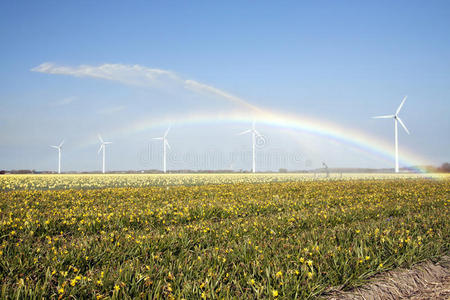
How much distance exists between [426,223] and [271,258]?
19.9 feet

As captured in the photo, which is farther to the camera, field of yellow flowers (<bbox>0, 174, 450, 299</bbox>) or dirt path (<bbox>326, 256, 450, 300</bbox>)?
dirt path (<bbox>326, 256, 450, 300</bbox>)

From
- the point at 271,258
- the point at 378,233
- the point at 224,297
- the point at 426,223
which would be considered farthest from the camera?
the point at 426,223

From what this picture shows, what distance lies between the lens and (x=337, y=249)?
6023 mm

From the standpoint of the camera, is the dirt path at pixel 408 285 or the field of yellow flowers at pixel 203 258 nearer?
the field of yellow flowers at pixel 203 258

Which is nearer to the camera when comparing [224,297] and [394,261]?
[224,297]

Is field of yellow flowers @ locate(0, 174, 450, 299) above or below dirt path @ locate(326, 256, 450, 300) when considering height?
above

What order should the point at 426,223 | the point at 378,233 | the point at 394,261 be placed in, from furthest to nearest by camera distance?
1. the point at 426,223
2. the point at 378,233
3. the point at 394,261

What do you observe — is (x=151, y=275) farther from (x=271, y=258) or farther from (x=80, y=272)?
(x=271, y=258)

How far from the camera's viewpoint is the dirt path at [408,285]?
5.06 meters

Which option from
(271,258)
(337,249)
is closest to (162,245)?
(271,258)

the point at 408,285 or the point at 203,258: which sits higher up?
the point at 203,258

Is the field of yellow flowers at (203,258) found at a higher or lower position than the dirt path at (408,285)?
higher

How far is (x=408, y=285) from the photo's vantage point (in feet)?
18.7

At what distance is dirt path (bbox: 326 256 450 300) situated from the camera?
16.6 ft
